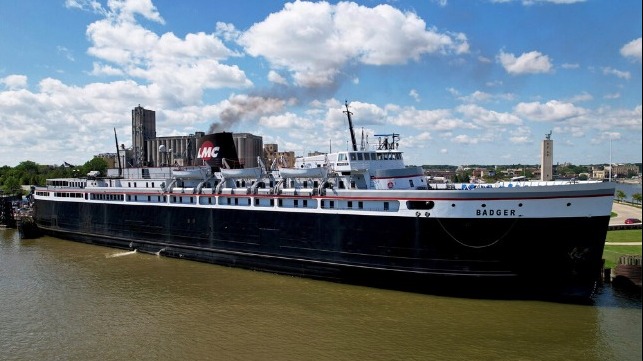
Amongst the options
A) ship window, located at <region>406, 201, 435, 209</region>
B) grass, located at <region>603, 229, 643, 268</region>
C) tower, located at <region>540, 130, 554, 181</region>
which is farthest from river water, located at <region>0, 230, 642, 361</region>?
tower, located at <region>540, 130, 554, 181</region>

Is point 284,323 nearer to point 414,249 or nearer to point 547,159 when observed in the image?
point 414,249

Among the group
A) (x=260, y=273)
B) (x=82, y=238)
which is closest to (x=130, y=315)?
(x=260, y=273)

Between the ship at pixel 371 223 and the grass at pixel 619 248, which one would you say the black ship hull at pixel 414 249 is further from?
the grass at pixel 619 248

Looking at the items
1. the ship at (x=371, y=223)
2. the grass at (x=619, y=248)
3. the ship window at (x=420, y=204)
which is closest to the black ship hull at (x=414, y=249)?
the ship at (x=371, y=223)

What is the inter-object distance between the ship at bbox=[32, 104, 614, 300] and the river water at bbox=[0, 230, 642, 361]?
1.14m

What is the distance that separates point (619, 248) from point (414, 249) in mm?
16723

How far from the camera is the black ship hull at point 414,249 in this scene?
20.2 meters

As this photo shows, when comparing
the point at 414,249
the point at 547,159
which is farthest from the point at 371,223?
the point at 547,159

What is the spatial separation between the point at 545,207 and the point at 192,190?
2206cm

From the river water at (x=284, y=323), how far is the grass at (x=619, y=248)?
4.27 metres

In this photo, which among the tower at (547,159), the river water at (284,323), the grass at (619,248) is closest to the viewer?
the river water at (284,323)

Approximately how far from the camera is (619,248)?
29.4 metres

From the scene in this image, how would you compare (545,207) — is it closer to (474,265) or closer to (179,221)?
(474,265)

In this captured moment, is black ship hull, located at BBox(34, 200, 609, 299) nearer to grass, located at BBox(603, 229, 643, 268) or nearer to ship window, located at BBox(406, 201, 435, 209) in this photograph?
ship window, located at BBox(406, 201, 435, 209)
